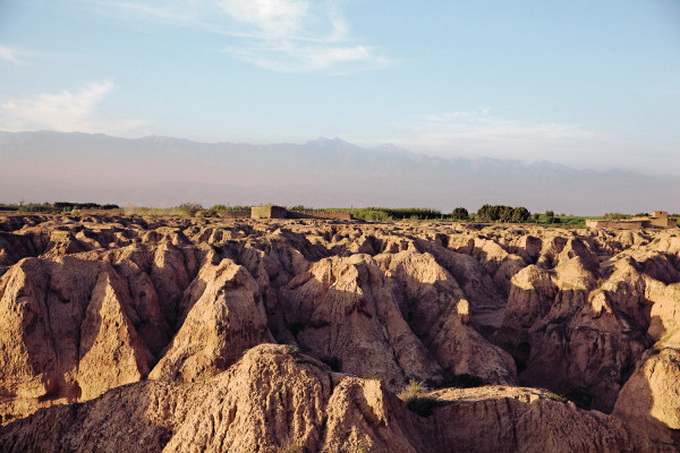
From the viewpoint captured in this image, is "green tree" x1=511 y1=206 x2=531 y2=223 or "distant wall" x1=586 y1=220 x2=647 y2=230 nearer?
"distant wall" x1=586 y1=220 x2=647 y2=230

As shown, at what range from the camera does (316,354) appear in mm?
21578

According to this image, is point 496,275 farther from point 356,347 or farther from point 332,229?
point 356,347

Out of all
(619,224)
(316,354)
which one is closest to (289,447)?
(316,354)

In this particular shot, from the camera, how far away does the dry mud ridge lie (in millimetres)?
11562

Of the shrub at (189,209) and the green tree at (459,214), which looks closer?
the shrub at (189,209)

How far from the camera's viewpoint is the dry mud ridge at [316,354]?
11562mm

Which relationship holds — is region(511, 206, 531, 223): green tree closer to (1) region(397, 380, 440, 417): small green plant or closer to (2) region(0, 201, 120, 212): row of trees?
(2) region(0, 201, 120, 212): row of trees

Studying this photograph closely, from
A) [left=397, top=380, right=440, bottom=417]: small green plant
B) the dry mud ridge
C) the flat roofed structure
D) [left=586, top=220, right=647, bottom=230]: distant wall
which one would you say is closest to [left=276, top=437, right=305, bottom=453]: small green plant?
the dry mud ridge

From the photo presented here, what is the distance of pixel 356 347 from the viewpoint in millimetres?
21656

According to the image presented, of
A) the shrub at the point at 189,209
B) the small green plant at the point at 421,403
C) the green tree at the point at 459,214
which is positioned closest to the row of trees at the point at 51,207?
the shrub at the point at 189,209

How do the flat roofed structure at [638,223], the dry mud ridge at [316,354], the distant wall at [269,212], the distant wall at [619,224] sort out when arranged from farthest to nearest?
the flat roofed structure at [638,223] < the distant wall at [619,224] < the distant wall at [269,212] < the dry mud ridge at [316,354]

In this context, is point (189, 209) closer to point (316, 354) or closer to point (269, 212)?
point (269, 212)

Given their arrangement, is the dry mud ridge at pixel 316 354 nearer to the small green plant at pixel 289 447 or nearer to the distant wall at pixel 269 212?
the small green plant at pixel 289 447

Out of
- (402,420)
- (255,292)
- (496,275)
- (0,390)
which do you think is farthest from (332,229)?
(402,420)
